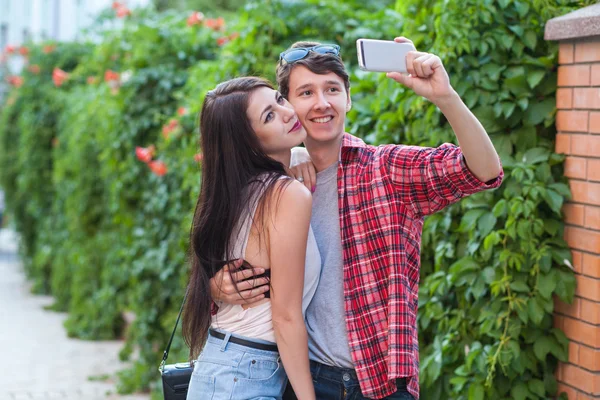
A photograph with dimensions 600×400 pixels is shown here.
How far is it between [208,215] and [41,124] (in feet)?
31.1

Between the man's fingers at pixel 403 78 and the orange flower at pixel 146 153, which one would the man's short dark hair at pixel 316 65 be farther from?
the orange flower at pixel 146 153

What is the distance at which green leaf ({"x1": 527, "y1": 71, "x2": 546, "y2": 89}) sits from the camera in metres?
3.10

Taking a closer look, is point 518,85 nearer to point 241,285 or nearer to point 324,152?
point 324,152

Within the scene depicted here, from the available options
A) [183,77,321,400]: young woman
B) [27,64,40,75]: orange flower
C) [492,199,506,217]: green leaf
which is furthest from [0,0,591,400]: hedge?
[27,64,40,75]: orange flower

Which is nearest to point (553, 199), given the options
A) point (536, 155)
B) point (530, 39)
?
point (536, 155)

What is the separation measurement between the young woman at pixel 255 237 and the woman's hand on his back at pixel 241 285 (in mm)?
25

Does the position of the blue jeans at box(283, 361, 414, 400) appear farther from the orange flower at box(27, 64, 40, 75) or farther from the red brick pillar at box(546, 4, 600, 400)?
the orange flower at box(27, 64, 40, 75)

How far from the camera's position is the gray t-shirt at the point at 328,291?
2.39m

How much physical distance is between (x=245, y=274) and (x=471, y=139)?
2.51ft

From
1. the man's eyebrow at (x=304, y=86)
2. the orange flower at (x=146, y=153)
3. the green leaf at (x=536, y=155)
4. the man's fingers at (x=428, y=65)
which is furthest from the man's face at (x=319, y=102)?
the orange flower at (x=146, y=153)

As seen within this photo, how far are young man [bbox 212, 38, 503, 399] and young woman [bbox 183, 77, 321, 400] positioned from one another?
75 millimetres

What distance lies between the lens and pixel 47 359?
777 cm

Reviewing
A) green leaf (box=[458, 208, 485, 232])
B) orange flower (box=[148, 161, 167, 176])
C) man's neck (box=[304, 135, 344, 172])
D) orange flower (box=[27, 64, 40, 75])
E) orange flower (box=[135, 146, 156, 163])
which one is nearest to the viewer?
man's neck (box=[304, 135, 344, 172])

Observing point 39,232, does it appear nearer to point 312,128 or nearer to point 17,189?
point 17,189
